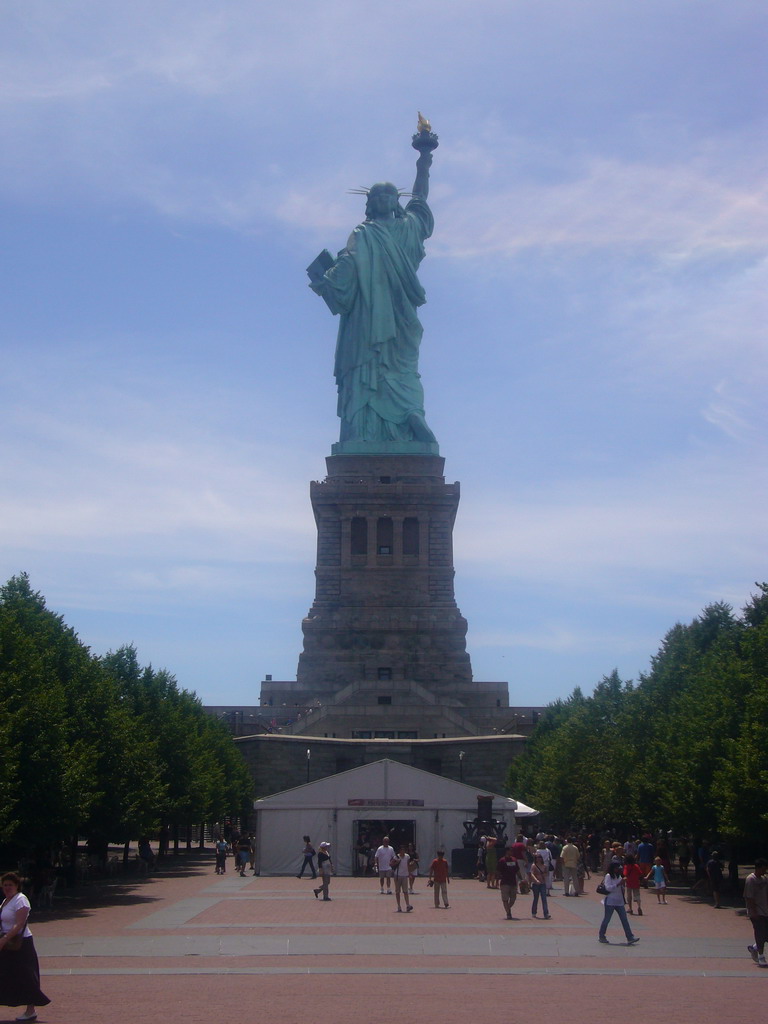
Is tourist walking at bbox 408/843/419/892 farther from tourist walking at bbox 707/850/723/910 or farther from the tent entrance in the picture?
tourist walking at bbox 707/850/723/910

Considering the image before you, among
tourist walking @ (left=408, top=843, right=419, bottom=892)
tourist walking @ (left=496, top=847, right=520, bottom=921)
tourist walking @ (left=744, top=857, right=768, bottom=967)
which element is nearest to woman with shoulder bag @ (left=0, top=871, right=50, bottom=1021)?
tourist walking @ (left=744, top=857, right=768, bottom=967)

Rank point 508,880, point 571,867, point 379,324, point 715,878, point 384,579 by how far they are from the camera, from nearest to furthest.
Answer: point 508,880 → point 715,878 → point 571,867 → point 384,579 → point 379,324

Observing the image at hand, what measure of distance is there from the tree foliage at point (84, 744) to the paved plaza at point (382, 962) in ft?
9.44

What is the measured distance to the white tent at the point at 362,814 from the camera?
3931 centimetres

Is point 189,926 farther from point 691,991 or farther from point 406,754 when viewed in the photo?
point 406,754

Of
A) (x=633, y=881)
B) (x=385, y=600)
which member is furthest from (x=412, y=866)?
(x=385, y=600)

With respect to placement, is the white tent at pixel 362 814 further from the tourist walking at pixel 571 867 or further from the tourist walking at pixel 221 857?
the tourist walking at pixel 571 867

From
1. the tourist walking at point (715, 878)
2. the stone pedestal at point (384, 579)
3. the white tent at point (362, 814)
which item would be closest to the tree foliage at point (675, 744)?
the tourist walking at point (715, 878)

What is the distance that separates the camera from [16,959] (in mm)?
13172

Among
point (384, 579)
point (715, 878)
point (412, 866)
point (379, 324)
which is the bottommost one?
point (715, 878)

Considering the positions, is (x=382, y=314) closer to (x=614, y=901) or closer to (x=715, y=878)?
(x=715, y=878)

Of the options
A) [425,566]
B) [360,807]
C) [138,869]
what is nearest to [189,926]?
[360,807]

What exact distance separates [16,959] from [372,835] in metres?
28.1

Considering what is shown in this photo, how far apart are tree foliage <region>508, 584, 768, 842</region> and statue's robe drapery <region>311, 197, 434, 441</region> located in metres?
30.2
